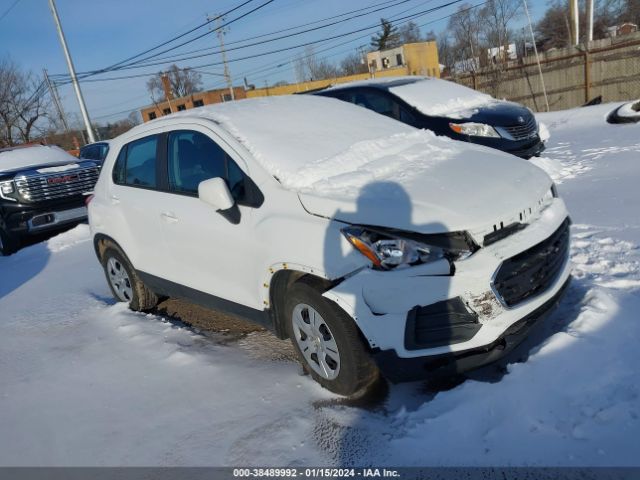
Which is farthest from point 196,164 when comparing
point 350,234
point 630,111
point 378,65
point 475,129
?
point 378,65

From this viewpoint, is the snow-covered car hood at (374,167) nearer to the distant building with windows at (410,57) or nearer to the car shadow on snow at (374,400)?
the car shadow on snow at (374,400)

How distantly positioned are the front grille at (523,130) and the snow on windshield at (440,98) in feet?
1.97

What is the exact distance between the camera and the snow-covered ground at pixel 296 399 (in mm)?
2232

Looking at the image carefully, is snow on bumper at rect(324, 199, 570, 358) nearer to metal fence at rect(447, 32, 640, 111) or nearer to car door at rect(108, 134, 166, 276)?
car door at rect(108, 134, 166, 276)

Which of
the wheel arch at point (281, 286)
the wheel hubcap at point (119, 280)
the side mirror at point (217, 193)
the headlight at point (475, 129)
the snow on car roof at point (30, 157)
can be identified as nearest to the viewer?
the wheel arch at point (281, 286)

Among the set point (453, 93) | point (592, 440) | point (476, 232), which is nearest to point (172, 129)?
point (476, 232)

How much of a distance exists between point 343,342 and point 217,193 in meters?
1.21

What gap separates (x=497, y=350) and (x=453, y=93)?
5.72 m

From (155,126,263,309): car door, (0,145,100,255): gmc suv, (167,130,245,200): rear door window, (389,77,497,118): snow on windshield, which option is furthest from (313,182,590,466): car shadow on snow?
(0,145,100,255): gmc suv

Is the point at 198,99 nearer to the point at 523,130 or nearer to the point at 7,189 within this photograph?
the point at 7,189

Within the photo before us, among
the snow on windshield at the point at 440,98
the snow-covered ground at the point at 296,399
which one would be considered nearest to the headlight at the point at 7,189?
the snow-covered ground at the point at 296,399

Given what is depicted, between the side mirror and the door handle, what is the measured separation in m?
0.68

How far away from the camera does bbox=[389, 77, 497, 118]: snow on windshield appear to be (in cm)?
Result: 680

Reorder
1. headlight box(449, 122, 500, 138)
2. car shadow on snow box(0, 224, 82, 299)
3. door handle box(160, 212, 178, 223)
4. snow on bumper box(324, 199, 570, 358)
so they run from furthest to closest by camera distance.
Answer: car shadow on snow box(0, 224, 82, 299) → headlight box(449, 122, 500, 138) → door handle box(160, 212, 178, 223) → snow on bumper box(324, 199, 570, 358)
